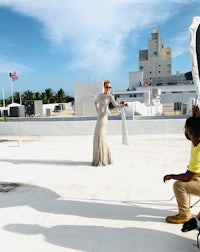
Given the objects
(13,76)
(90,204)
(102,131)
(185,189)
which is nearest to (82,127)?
(102,131)

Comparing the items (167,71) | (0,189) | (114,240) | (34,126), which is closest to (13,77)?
(34,126)

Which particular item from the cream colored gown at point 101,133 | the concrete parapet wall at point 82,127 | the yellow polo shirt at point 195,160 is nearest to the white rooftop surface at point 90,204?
the cream colored gown at point 101,133

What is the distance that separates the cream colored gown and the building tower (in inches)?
3071

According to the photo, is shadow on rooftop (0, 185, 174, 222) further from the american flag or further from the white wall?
the american flag

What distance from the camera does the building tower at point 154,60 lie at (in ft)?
273

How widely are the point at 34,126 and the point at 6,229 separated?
7.84 metres

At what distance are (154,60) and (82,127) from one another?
77.9 metres

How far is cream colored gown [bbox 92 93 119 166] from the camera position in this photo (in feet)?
19.6

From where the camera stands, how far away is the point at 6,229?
325 centimetres

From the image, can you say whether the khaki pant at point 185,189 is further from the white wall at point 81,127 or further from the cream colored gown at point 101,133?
the white wall at point 81,127

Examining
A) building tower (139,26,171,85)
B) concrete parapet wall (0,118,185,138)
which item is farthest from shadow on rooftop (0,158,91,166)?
building tower (139,26,171,85)

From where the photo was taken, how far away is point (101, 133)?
596 cm

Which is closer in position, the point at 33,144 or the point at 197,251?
the point at 197,251

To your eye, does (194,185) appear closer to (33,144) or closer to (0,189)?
(0,189)
